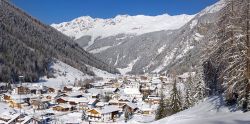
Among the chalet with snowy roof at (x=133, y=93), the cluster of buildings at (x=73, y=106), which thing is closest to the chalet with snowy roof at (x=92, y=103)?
the cluster of buildings at (x=73, y=106)

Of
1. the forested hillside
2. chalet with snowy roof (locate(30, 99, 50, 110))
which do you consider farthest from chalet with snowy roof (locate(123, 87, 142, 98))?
the forested hillside

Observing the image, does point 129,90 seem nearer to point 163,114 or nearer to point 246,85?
point 163,114

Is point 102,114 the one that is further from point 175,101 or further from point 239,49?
point 239,49

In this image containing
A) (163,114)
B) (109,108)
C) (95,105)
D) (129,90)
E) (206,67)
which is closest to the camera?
(206,67)

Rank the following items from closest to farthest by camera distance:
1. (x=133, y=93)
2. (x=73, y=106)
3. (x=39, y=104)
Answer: (x=39, y=104)
(x=73, y=106)
(x=133, y=93)

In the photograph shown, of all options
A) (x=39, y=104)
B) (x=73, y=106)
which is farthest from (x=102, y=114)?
(x=39, y=104)

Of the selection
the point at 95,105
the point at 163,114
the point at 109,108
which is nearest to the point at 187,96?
the point at 163,114

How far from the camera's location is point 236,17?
105ft

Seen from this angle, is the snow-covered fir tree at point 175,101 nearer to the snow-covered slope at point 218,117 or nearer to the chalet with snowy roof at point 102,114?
the snow-covered slope at point 218,117

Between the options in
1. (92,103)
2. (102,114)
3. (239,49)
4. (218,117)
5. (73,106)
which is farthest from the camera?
(92,103)

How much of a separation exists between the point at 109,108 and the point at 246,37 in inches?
3522

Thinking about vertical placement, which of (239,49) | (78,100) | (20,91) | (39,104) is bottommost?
(39,104)

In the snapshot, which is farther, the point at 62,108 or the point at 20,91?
the point at 20,91

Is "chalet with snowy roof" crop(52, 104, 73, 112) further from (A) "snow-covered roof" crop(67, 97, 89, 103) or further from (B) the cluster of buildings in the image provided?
(A) "snow-covered roof" crop(67, 97, 89, 103)
